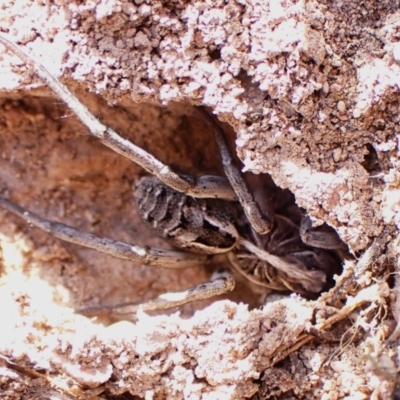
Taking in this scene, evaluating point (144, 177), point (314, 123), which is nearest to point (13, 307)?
point (144, 177)

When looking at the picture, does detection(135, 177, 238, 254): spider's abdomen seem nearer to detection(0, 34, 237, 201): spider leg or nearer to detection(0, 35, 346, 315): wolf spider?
detection(0, 35, 346, 315): wolf spider

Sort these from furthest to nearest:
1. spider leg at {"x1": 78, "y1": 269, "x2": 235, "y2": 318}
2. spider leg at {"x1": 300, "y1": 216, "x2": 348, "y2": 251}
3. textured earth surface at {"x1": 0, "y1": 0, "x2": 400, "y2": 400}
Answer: spider leg at {"x1": 78, "y1": 269, "x2": 235, "y2": 318} → spider leg at {"x1": 300, "y1": 216, "x2": 348, "y2": 251} → textured earth surface at {"x1": 0, "y1": 0, "x2": 400, "y2": 400}

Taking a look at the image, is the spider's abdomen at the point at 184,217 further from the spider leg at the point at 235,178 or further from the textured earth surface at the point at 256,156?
the textured earth surface at the point at 256,156

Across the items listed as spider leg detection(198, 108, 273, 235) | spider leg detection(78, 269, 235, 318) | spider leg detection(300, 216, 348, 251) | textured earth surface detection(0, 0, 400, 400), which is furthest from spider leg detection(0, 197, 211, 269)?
spider leg detection(300, 216, 348, 251)

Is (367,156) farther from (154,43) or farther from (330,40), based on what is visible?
(154,43)

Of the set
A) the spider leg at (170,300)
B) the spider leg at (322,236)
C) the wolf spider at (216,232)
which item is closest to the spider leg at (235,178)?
the wolf spider at (216,232)

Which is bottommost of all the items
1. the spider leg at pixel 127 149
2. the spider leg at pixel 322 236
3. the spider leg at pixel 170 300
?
the spider leg at pixel 170 300

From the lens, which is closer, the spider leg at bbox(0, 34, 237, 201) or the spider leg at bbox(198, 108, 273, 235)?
the spider leg at bbox(0, 34, 237, 201)
